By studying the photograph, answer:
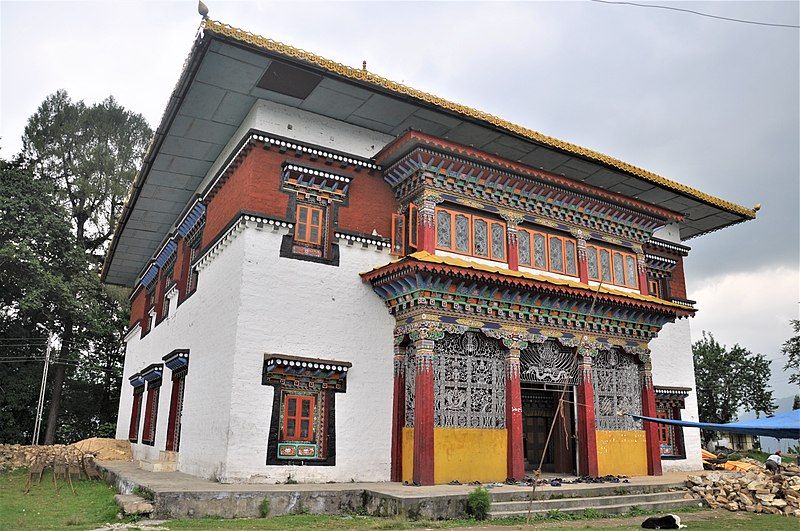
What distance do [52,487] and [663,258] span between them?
1785 centimetres

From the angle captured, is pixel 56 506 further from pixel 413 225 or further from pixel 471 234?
pixel 471 234

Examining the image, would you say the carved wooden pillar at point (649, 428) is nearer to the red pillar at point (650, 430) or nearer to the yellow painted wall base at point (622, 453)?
the red pillar at point (650, 430)

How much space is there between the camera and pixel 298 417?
12.1 meters

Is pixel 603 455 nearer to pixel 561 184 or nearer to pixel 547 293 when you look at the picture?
pixel 547 293

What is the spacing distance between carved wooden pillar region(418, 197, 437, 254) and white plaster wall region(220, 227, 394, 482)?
1.38 meters

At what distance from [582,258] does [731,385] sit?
83.6 ft

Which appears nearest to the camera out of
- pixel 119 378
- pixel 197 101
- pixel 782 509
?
pixel 782 509

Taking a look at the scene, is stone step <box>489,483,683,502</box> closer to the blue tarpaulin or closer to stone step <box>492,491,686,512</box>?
stone step <box>492,491,686,512</box>

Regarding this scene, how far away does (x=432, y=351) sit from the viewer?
39.7 ft

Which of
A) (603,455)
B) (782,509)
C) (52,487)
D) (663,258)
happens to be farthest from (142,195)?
(782,509)

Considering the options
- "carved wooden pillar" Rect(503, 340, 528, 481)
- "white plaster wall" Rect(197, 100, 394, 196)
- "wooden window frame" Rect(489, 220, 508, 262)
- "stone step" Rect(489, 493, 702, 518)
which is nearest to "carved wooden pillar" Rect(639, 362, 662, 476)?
"stone step" Rect(489, 493, 702, 518)

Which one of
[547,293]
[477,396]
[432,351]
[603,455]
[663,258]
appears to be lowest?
[603,455]

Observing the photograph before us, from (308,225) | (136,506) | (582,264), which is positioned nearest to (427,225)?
(308,225)

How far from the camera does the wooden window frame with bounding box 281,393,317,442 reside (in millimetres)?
11906
